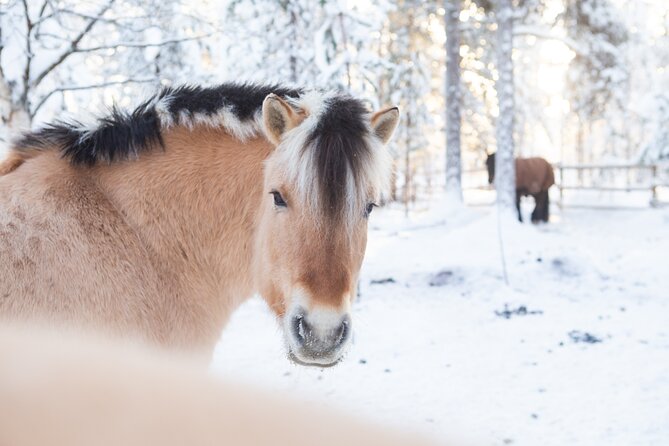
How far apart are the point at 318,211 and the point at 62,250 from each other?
1253 millimetres

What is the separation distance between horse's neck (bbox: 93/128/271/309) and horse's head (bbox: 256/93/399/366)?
23cm

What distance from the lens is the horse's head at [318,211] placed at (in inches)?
90.7

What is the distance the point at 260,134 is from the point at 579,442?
320cm

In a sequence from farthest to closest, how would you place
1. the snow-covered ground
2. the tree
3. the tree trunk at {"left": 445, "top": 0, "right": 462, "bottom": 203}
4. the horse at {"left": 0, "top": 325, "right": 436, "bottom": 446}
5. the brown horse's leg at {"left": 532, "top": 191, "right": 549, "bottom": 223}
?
1. the brown horse's leg at {"left": 532, "top": 191, "right": 549, "bottom": 223}
2. the tree trunk at {"left": 445, "top": 0, "right": 462, "bottom": 203}
3. the tree
4. the snow-covered ground
5. the horse at {"left": 0, "top": 325, "right": 436, "bottom": 446}

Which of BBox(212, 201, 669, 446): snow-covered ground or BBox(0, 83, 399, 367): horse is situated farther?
BBox(212, 201, 669, 446): snow-covered ground

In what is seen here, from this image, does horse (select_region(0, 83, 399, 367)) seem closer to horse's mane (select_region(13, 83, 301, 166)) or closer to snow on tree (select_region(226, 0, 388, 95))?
horse's mane (select_region(13, 83, 301, 166))

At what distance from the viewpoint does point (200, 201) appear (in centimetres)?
285

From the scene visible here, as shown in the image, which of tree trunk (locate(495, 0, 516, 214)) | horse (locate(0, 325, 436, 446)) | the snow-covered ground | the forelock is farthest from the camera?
tree trunk (locate(495, 0, 516, 214))

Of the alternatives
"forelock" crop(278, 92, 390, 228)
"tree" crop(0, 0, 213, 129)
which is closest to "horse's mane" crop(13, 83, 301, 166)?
"forelock" crop(278, 92, 390, 228)

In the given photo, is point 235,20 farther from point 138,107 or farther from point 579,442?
point 579,442

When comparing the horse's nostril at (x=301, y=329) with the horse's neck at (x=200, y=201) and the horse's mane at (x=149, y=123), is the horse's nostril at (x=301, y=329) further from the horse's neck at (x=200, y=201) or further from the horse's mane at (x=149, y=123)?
the horse's mane at (x=149, y=123)

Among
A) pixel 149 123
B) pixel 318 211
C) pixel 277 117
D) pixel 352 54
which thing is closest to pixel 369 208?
pixel 318 211

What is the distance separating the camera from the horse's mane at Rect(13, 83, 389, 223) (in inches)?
95.8

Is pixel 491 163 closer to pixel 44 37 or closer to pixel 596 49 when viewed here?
pixel 596 49
